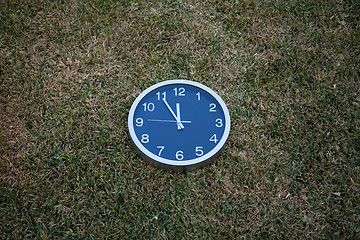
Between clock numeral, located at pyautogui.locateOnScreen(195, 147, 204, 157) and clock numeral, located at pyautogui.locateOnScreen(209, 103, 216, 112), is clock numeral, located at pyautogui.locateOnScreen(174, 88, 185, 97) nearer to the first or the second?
clock numeral, located at pyautogui.locateOnScreen(209, 103, 216, 112)

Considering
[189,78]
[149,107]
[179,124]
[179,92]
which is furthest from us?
[189,78]

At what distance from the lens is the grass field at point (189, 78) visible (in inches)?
119

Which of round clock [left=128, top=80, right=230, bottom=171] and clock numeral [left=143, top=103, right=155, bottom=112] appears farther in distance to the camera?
clock numeral [left=143, top=103, right=155, bottom=112]

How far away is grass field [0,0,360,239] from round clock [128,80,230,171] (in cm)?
16

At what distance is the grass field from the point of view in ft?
9.89

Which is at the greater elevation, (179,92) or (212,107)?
(179,92)

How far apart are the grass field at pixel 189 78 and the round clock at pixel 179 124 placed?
0.16 m

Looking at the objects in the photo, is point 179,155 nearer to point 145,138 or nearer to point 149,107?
point 145,138

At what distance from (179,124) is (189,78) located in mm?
725

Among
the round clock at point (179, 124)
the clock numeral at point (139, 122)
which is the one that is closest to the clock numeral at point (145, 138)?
the round clock at point (179, 124)

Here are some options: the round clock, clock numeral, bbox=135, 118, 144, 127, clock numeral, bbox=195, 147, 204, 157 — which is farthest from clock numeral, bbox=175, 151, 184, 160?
clock numeral, bbox=135, 118, 144, 127

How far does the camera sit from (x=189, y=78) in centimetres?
383

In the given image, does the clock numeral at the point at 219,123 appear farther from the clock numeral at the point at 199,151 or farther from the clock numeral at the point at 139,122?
the clock numeral at the point at 139,122

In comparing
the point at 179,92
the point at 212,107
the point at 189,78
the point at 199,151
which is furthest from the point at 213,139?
the point at 189,78
